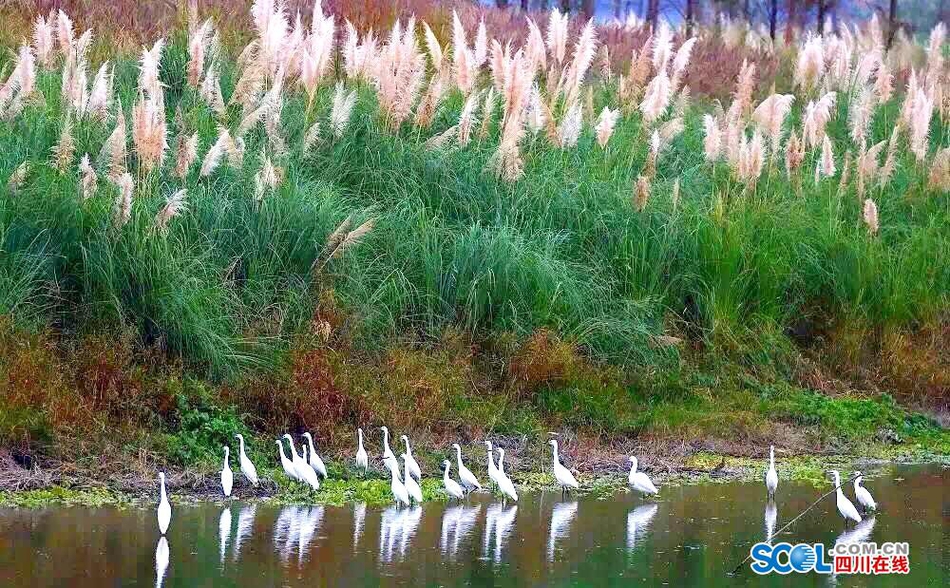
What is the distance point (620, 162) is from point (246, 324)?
4.48 m

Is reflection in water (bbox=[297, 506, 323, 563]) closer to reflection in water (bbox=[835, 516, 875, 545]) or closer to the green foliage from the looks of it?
the green foliage

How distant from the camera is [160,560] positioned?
7438 mm

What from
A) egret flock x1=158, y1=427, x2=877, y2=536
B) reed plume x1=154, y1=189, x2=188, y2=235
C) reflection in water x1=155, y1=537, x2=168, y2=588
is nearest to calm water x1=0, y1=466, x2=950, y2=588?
reflection in water x1=155, y1=537, x2=168, y2=588

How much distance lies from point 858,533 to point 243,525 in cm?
354

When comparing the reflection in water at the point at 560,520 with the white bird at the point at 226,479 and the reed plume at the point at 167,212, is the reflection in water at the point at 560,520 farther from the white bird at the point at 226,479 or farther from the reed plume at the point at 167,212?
the reed plume at the point at 167,212

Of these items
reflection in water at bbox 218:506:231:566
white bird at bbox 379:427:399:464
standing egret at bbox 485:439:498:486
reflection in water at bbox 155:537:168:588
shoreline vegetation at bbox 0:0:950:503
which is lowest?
reflection in water at bbox 218:506:231:566

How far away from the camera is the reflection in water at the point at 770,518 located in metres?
8.54

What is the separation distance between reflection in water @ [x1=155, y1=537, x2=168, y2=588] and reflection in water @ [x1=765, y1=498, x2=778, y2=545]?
3.28 m

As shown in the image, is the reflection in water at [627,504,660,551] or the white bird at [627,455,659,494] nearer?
the reflection in water at [627,504,660,551]

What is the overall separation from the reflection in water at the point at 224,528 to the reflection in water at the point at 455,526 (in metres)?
1.14

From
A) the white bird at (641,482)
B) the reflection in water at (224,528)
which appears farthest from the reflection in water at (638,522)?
the reflection in water at (224,528)

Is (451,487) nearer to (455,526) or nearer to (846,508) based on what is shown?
(455,526)

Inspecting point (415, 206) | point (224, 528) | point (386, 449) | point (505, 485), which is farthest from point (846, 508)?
point (415, 206)

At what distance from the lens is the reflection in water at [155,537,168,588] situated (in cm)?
707
